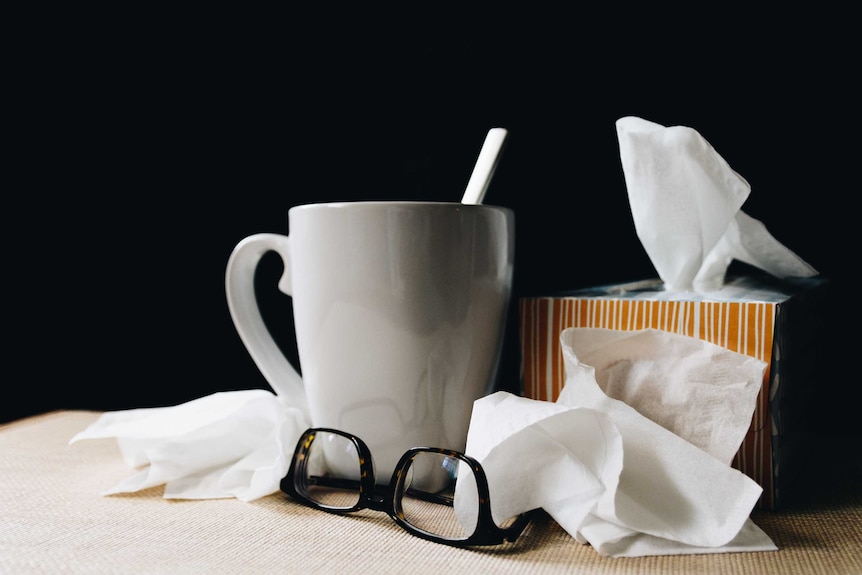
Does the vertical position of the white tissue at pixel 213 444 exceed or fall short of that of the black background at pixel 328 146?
it falls short

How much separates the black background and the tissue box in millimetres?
139

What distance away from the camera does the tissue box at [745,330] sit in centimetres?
46

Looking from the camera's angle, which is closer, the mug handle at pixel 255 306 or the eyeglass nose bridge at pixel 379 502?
the eyeglass nose bridge at pixel 379 502

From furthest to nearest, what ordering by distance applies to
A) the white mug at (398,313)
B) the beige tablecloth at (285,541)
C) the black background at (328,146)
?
the black background at (328,146), the white mug at (398,313), the beige tablecloth at (285,541)

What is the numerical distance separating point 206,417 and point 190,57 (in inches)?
15.8

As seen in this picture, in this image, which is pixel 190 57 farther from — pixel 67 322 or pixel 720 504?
pixel 720 504

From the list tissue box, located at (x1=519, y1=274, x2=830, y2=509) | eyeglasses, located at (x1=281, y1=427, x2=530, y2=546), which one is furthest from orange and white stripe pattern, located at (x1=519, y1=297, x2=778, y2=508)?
eyeglasses, located at (x1=281, y1=427, x2=530, y2=546)

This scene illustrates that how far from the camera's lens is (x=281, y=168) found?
2.49ft

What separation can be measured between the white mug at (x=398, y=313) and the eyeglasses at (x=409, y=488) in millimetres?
22

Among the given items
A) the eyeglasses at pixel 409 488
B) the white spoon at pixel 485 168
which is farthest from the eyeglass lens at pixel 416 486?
the white spoon at pixel 485 168

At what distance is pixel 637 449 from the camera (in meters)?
0.43

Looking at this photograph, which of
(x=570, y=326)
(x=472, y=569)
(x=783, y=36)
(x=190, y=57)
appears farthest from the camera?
(x=190, y=57)

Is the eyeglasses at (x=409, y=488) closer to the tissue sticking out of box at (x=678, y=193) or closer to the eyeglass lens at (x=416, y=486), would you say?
the eyeglass lens at (x=416, y=486)

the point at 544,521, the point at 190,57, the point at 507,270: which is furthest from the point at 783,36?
the point at 190,57
